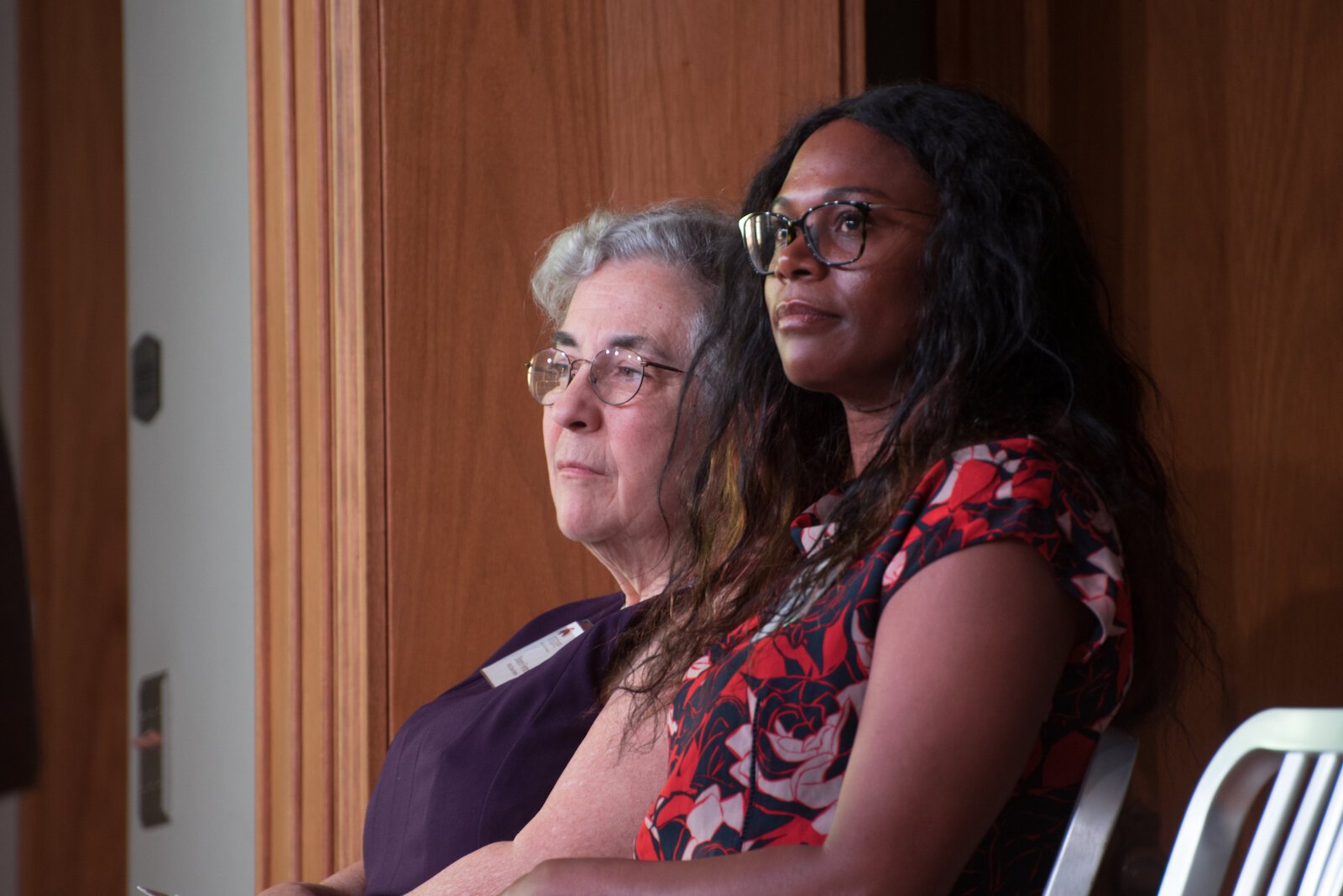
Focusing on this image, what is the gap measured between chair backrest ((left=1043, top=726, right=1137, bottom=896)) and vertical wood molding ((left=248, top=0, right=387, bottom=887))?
4.15 feet

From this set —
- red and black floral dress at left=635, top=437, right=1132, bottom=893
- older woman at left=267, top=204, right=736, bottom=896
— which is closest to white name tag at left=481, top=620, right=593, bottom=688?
older woman at left=267, top=204, right=736, bottom=896

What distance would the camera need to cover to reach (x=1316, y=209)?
1.70m

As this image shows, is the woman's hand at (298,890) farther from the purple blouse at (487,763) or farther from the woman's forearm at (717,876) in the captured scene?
the woman's forearm at (717,876)

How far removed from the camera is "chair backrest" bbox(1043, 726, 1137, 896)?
0.93 m

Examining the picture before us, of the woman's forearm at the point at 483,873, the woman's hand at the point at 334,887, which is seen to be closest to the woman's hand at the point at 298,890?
the woman's hand at the point at 334,887

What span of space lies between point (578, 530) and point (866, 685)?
0.75 m

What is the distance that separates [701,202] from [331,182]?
23.4 inches

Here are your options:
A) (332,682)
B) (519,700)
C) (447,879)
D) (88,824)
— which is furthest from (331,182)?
(88,824)

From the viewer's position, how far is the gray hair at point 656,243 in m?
1.77

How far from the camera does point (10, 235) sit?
282 centimetres

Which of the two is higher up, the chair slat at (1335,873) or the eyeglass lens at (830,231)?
the eyeglass lens at (830,231)

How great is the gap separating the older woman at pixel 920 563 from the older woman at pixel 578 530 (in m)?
0.22

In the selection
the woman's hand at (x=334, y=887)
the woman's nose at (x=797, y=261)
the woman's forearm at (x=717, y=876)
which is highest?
the woman's nose at (x=797, y=261)

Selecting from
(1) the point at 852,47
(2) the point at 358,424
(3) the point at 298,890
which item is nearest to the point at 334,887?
(3) the point at 298,890
